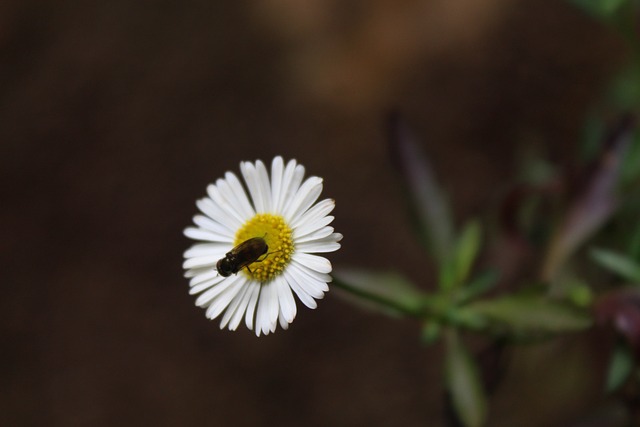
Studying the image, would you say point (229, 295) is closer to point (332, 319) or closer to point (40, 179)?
point (332, 319)

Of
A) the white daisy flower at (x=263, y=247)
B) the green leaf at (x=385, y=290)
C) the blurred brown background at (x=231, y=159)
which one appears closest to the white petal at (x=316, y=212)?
the white daisy flower at (x=263, y=247)

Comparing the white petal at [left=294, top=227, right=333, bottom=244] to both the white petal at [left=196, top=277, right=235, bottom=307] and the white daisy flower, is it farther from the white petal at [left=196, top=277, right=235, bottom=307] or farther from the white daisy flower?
the white petal at [left=196, top=277, right=235, bottom=307]

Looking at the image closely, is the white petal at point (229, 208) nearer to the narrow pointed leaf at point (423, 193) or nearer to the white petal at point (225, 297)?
the white petal at point (225, 297)

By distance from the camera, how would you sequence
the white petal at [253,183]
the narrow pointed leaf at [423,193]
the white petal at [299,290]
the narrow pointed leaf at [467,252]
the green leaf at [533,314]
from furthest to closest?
the narrow pointed leaf at [423,193] < the narrow pointed leaf at [467,252] < the green leaf at [533,314] < the white petal at [253,183] < the white petal at [299,290]

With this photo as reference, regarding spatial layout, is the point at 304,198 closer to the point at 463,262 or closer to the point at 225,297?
the point at 225,297

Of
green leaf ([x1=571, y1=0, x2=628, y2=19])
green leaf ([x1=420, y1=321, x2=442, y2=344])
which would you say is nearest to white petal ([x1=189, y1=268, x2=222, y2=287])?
green leaf ([x1=420, y1=321, x2=442, y2=344])

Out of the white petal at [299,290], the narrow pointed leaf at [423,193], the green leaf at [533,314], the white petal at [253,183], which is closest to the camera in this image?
the white petal at [299,290]
